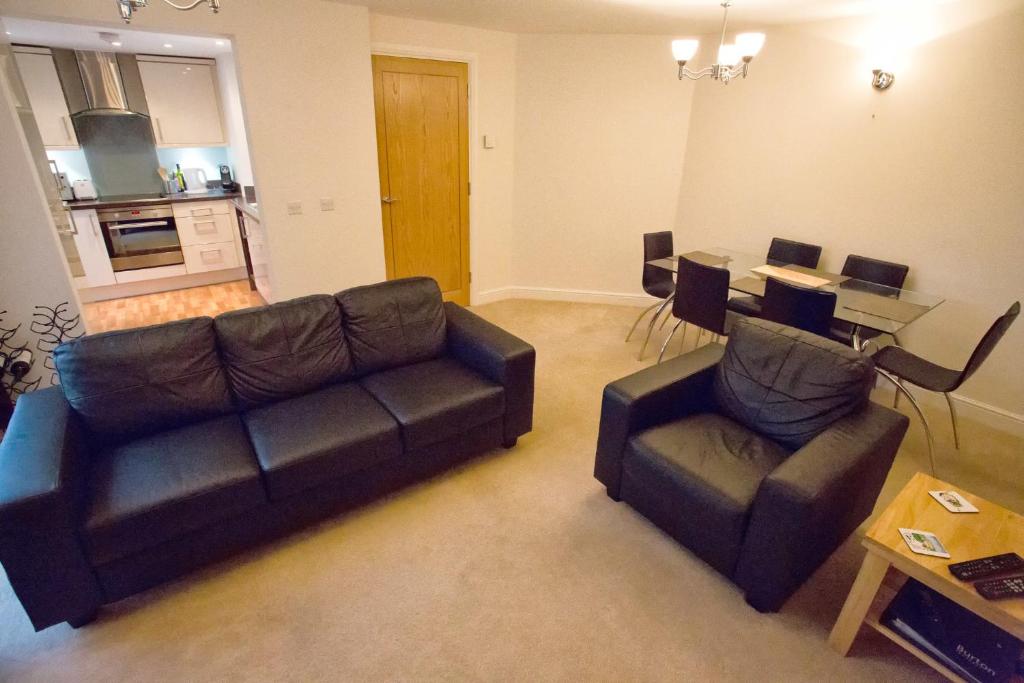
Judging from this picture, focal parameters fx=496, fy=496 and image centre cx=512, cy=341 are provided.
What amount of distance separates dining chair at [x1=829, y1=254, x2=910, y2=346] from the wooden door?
117 inches

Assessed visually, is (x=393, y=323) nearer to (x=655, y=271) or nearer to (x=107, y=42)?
(x=655, y=271)

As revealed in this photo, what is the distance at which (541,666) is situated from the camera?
5.32 ft

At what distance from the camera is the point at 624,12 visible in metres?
3.26

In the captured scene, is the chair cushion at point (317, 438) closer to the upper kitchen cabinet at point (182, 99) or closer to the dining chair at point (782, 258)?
the dining chair at point (782, 258)

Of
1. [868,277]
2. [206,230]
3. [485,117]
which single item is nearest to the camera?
[868,277]

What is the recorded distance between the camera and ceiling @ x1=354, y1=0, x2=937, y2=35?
3006 mm

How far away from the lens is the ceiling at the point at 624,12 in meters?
3.01

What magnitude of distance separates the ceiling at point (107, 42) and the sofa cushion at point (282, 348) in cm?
226

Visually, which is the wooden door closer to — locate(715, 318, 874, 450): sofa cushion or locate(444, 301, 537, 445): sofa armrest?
locate(444, 301, 537, 445): sofa armrest

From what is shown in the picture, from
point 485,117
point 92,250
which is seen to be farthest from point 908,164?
point 92,250

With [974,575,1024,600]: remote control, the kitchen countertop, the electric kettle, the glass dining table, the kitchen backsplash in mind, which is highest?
the kitchen backsplash

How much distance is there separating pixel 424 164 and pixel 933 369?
12.1 ft

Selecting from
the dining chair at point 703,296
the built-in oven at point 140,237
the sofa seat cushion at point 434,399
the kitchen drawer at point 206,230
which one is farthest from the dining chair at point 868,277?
the built-in oven at point 140,237

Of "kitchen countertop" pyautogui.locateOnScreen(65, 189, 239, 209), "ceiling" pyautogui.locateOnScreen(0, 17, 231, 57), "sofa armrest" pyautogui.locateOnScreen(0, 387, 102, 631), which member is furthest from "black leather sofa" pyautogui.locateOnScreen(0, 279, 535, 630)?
"kitchen countertop" pyautogui.locateOnScreen(65, 189, 239, 209)
